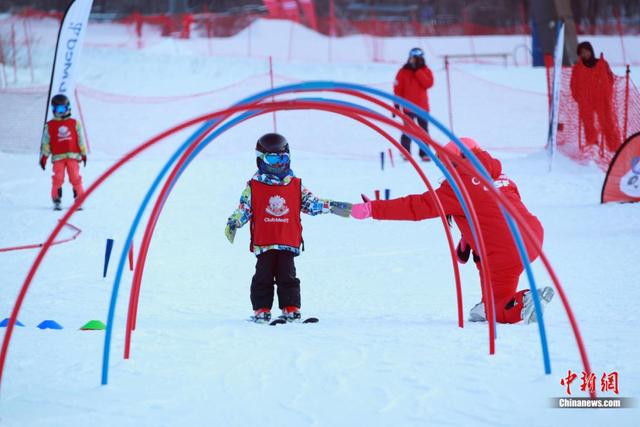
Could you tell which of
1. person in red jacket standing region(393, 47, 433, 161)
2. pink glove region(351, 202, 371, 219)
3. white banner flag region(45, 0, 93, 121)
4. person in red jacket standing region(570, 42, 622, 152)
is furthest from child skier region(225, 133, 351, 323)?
person in red jacket standing region(393, 47, 433, 161)

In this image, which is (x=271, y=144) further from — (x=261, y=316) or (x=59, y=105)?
(x=59, y=105)

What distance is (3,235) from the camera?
10336 millimetres

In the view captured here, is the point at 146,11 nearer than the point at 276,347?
No

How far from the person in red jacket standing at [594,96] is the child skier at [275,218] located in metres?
8.81

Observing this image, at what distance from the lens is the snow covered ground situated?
420cm

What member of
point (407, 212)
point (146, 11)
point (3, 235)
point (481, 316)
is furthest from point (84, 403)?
point (146, 11)

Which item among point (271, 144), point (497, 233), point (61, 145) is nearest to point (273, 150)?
point (271, 144)

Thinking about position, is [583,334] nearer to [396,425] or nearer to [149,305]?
[396,425]

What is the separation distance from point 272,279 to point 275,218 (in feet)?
1.54

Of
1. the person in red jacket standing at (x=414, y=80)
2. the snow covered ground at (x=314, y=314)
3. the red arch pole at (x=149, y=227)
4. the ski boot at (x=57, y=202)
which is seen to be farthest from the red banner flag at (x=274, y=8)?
the red arch pole at (x=149, y=227)

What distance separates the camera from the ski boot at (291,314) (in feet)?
20.6

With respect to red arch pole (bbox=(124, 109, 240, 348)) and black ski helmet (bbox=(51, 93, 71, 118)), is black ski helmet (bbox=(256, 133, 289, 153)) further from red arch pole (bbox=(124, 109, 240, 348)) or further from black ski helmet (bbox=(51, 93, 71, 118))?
black ski helmet (bbox=(51, 93, 71, 118))

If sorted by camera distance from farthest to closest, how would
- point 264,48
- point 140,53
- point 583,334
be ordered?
point 264,48
point 140,53
point 583,334

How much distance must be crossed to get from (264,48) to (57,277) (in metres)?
25.3
